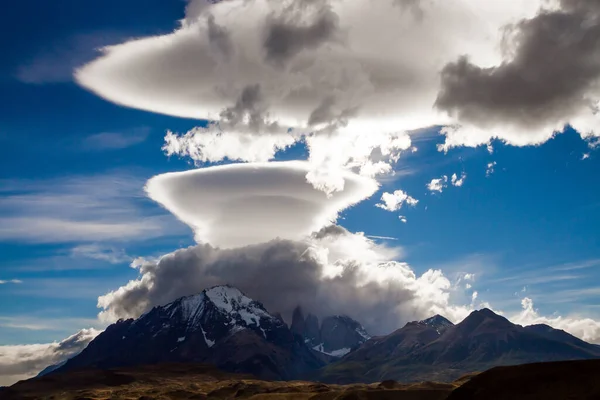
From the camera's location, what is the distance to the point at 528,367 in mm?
198125

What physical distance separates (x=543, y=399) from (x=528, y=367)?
77.6ft

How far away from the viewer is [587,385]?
6762 inches

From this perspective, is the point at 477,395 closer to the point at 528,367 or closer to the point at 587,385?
the point at 528,367

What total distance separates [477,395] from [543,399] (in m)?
25.1

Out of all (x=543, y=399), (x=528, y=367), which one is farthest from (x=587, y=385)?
(x=528, y=367)

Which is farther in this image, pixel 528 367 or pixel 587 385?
pixel 528 367

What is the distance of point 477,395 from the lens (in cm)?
19512

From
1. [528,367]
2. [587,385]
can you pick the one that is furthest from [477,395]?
[587,385]

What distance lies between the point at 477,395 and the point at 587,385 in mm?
36638

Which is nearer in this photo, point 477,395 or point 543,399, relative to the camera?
point 543,399

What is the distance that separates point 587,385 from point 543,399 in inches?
530

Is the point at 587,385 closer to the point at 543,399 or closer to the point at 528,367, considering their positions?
the point at 543,399

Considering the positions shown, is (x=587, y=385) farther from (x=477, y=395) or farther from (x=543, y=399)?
(x=477, y=395)
